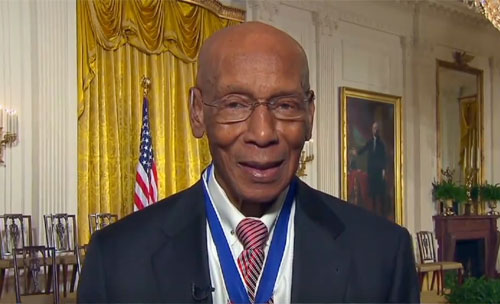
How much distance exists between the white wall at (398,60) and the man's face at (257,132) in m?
8.56

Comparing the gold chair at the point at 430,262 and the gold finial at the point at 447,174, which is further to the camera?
the gold finial at the point at 447,174

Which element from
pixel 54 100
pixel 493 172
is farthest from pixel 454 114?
pixel 54 100

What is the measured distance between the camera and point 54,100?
772cm

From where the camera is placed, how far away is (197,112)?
65.2 inches

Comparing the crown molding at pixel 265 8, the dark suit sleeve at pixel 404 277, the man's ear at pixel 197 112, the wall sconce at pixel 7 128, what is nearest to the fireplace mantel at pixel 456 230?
the crown molding at pixel 265 8

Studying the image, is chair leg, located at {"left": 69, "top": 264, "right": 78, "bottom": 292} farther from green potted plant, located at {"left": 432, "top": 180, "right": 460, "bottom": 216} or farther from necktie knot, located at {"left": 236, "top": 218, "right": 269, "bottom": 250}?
green potted plant, located at {"left": 432, "top": 180, "right": 460, "bottom": 216}

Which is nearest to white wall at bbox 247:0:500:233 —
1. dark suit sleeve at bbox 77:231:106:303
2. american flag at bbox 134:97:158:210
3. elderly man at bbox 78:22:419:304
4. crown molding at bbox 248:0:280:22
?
crown molding at bbox 248:0:280:22

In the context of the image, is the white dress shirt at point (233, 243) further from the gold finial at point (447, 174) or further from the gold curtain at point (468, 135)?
the gold curtain at point (468, 135)

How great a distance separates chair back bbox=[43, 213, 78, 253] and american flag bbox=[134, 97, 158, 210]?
85 centimetres

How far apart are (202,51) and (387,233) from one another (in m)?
0.65

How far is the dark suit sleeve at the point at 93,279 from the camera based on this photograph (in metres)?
1.59

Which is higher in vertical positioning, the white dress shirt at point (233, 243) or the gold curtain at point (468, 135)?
the gold curtain at point (468, 135)

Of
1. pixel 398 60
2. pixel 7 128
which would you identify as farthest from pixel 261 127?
pixel 398 60

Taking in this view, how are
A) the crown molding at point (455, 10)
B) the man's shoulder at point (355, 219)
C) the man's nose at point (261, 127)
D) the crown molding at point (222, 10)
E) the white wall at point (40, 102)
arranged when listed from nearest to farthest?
the man's nose at point (261, 127), the man's shoulder at point (355, 219), the white wall at point (40, 102), the crown molding at point (222, 10), the crown molding at point (455, 10)
